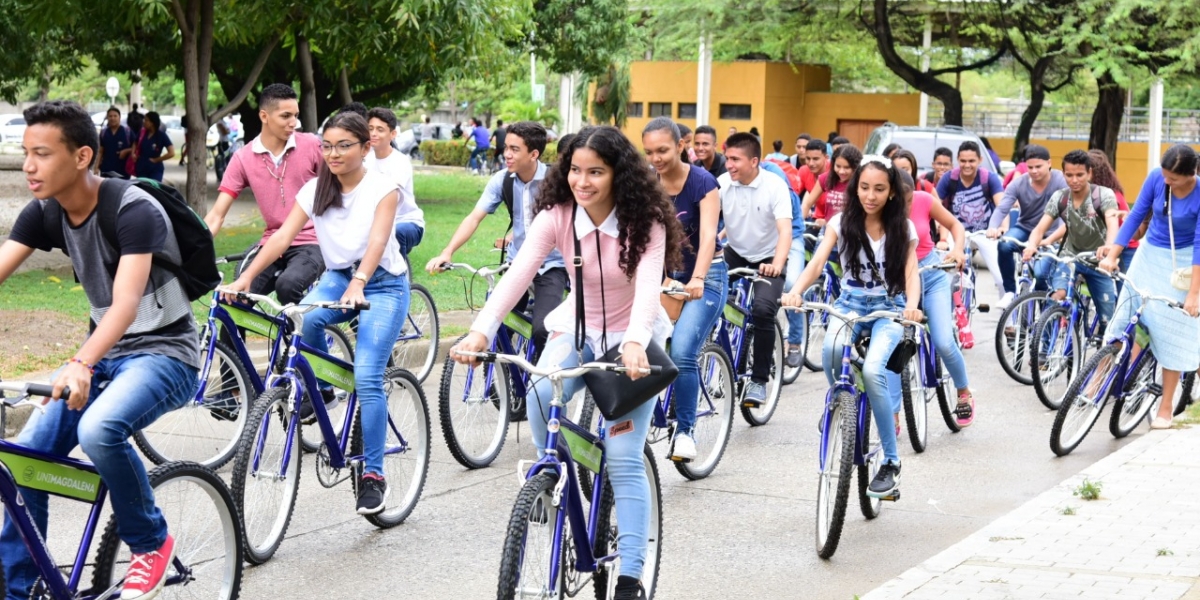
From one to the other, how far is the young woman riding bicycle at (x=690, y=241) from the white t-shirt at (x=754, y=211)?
172cm

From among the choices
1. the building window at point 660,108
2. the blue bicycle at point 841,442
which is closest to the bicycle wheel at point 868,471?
the blue bicycle at point 841,442

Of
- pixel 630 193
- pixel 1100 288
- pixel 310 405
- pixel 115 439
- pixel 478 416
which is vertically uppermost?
pixel 630 193

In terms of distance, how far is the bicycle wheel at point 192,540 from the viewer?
Result: 453 cm

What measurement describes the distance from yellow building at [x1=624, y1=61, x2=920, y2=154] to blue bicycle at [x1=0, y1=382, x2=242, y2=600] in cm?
4197

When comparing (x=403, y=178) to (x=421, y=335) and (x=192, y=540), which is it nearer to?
(x=421, y=335)

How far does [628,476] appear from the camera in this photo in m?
5.00

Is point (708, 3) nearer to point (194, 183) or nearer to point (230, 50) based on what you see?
point (230, 50)

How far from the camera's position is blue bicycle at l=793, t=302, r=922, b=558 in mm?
6398

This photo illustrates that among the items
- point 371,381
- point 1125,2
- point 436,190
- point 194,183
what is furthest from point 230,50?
point 371,381

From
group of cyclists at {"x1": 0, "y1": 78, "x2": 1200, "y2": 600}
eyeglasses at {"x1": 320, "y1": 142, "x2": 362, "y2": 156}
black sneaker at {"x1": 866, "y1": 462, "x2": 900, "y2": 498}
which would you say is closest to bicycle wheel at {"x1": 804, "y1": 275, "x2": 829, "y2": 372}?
group of cyclists at {"x1": 0, "y1": 78, "x2": 1200, "y2": 600}

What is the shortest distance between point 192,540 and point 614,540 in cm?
139

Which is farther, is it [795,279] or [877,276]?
[795,279]

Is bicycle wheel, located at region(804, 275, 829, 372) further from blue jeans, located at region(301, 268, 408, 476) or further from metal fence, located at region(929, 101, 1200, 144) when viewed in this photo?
metal fence, located at region(929, 101, 1200, 144)

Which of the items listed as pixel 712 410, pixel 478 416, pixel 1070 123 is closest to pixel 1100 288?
pixel 712 410
